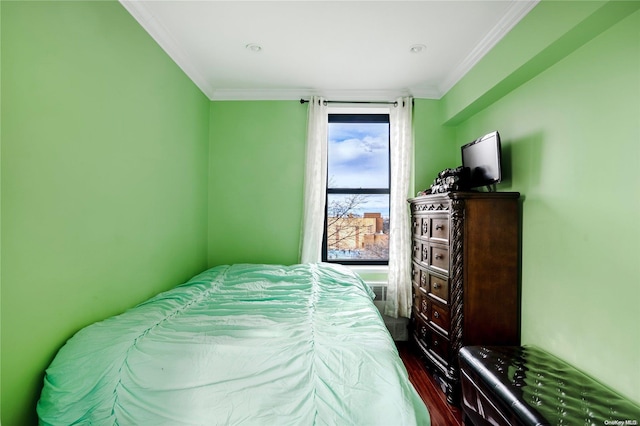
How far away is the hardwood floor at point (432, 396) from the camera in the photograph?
1960 mm

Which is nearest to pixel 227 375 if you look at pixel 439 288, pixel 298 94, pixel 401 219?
pixel 439 288

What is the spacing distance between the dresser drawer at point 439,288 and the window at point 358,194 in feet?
3.29

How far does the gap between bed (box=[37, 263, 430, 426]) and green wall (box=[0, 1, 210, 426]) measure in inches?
6.5

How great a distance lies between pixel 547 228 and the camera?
1872 mm

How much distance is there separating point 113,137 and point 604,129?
2.72 metres

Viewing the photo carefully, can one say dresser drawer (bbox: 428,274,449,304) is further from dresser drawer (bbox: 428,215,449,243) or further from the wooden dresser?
dresser drawer (bbox: 428,215,449,243)

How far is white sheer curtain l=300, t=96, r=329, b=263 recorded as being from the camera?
3.09 m

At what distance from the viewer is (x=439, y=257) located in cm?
233

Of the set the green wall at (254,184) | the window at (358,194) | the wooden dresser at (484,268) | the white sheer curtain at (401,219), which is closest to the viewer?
the wooden dresser at (484,268)

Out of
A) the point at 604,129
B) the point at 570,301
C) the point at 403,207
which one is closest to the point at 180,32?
the point at 403,207

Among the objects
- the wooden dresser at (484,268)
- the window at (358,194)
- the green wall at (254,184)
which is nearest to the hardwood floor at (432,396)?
the wooden dresser at (484,268)

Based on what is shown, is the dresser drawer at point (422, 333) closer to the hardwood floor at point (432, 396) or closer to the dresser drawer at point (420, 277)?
the hardwood floor at point (432, 396)

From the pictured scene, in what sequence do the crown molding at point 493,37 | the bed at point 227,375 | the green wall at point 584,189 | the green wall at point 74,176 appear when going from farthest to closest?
1. the crown molding at point 493,37
2. the green wall at point 584,189
3. the green wall at point 74,176
4. the bed at point 227,375

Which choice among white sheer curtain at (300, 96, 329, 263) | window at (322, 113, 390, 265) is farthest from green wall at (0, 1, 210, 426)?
window at (322, 113, 390, 265)
